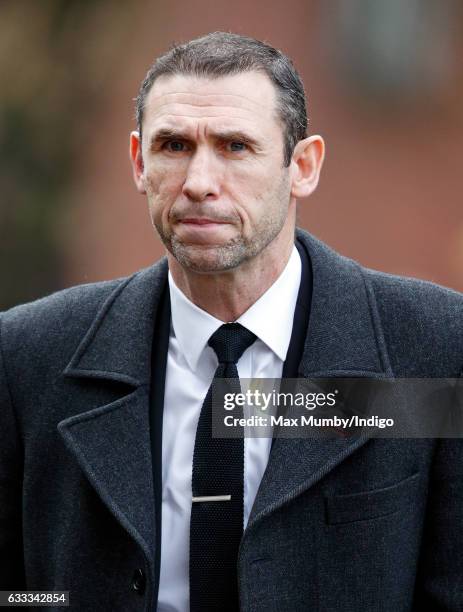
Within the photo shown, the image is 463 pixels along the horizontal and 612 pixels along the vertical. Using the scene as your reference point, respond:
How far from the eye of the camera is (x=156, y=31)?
8.57 m

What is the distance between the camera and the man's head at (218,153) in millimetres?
2564

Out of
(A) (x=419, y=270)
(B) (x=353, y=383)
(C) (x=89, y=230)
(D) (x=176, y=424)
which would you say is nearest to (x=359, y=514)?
(B) (x=353, y=383)

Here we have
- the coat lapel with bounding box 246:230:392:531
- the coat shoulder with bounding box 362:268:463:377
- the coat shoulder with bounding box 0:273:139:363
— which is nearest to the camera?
the coat lapel with bounding box 246:230:392:531

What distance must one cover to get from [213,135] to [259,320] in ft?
1.69

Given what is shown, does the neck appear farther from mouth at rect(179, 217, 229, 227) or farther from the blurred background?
the blurred background

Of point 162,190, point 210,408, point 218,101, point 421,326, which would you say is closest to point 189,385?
point 210,408

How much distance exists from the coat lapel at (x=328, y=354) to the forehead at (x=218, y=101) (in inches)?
18.1

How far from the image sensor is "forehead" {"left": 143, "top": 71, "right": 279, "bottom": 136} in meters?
2.58

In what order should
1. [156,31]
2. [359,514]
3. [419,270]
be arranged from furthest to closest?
[156,31]
[419,270]
[359,514]

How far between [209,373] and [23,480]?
0.61m

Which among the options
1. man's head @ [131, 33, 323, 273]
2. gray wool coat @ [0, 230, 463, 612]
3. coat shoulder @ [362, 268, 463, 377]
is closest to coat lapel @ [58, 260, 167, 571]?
gray wool coat @ [0, 230, 463, 612]

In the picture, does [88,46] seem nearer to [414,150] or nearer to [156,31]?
[156,31]

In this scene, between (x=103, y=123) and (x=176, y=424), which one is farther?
(x=103, y=123)

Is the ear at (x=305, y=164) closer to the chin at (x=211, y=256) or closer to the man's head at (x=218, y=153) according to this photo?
the man's head at (x=218, y=153)
